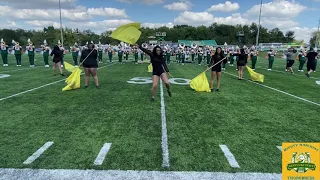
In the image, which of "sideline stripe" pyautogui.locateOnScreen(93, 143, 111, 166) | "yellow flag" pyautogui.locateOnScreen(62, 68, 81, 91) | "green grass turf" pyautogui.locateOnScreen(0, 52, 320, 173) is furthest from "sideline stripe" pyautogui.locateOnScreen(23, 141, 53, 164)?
"yellow flag" pyautogui.locateOnScreen(62, 68, 81, 91)

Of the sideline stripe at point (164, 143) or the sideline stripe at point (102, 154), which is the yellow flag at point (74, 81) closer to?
the sideline stripe at point (164, 143)

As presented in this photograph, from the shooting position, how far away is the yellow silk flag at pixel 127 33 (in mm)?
8155

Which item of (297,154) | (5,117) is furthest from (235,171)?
(5,117)

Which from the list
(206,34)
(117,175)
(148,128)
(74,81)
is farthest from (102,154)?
(206,34)

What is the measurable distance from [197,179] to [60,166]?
6.84 feet

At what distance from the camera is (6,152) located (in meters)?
4.45

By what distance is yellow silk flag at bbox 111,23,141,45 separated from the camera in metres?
8.15

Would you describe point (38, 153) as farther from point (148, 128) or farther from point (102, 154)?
point (148, 128)

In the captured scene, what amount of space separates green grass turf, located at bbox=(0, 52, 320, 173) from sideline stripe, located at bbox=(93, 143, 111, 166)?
3.2 inches

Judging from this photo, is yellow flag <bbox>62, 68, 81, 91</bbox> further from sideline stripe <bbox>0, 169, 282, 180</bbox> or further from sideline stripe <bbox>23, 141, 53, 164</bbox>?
sideline stripe <bbox>0, 169, 282, 180</bbox>

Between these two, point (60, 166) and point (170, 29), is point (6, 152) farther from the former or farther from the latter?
point (170, 29)

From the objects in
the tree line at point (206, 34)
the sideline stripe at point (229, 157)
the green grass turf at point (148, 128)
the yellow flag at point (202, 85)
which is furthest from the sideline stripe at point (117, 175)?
the tree line at point (206, 34)

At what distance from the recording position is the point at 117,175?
12.2 feet

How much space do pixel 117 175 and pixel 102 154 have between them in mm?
789
